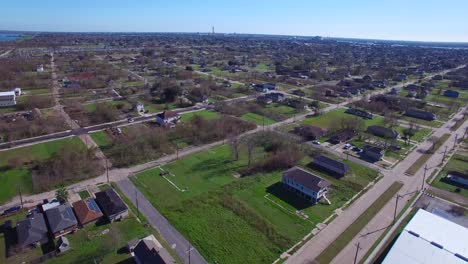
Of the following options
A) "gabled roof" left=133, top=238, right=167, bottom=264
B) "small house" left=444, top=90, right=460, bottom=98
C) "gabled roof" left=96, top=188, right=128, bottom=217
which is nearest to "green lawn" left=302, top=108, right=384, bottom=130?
"small house" left=444, top=90, right=460, bottom=98

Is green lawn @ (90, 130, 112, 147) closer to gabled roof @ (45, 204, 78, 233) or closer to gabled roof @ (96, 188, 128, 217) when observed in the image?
gabled roof @ (96, 188, 128, 217)

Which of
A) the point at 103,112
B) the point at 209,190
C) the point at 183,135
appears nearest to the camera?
the point at 209,190

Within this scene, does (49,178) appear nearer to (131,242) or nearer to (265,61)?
(131,242)

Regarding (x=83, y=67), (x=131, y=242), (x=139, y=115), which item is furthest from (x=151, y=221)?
(x=83, y=67)

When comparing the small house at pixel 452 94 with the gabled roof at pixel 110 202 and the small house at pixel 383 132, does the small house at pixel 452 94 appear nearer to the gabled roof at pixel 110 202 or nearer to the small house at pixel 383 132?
the small house at pixel 383 132

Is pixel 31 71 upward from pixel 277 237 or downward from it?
upward

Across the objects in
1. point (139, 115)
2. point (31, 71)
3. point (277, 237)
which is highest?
point (31, 71)

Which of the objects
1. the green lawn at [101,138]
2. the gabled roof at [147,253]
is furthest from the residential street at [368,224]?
the green lawn at [101,138]
